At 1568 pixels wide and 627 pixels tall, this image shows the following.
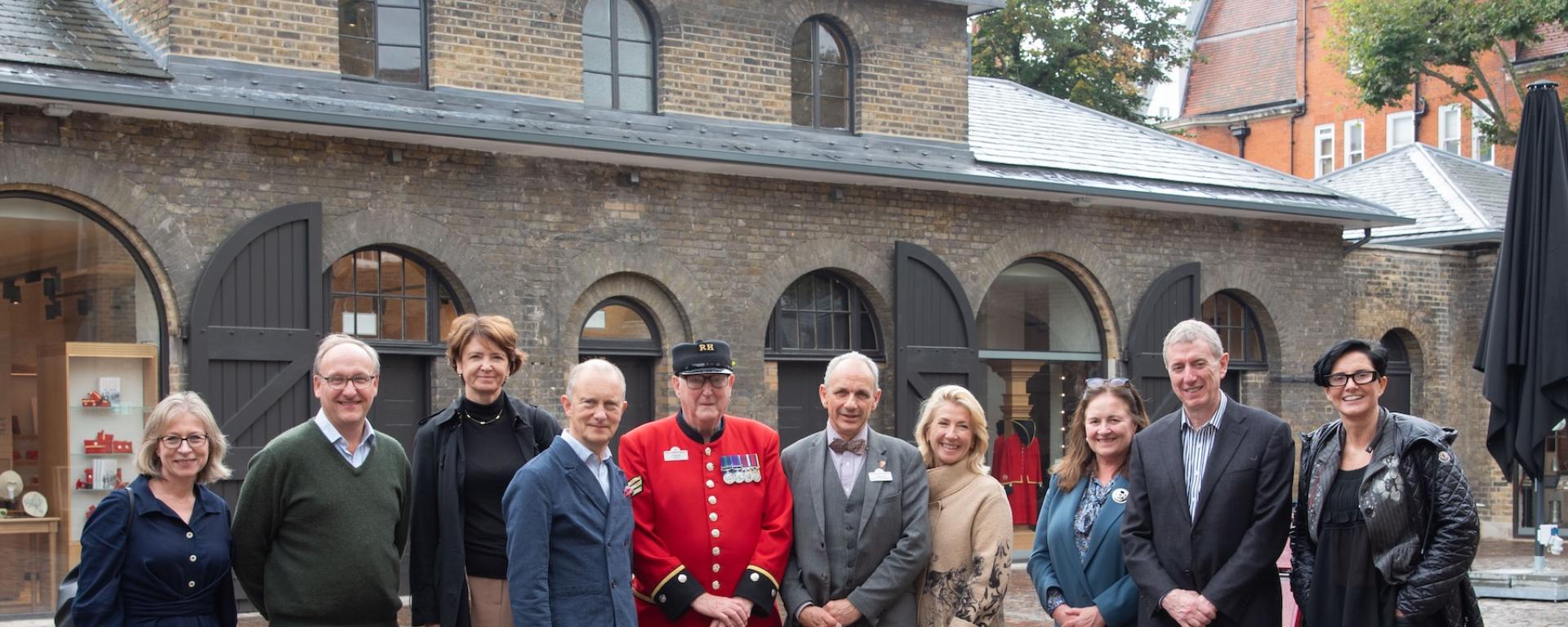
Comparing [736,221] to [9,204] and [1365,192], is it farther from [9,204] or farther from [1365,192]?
[1365,192]

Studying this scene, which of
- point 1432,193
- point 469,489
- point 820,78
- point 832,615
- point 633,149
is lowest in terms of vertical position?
point 832,615

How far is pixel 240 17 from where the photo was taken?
12188mm

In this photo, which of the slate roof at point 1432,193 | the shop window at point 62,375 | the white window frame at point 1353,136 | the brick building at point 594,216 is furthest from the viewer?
the white window frame at point 1353,136

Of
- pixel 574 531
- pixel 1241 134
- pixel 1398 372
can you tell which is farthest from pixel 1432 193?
Answer: pixel 574 531

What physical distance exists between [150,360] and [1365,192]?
1625cm

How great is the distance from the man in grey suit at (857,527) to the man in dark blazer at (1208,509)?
829 mm

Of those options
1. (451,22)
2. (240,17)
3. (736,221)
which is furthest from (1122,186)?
(240,17)

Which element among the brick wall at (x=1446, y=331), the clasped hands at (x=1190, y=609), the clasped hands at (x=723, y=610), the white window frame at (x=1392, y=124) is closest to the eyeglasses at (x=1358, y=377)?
the clasped hands at (x=1190, y=609)

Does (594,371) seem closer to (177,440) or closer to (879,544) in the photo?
(879,544)

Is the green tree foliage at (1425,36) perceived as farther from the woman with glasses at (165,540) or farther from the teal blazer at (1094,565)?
the woman with glasses at (165,540)

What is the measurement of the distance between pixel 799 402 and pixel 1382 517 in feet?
31.1

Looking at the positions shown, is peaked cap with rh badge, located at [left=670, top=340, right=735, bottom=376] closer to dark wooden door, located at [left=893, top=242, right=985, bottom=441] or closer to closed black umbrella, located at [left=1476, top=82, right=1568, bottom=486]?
closed black umbrella, located at [left=1476, top=82, right=1568, bottom=486]

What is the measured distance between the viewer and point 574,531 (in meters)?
5.84

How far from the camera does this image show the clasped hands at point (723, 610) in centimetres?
609
